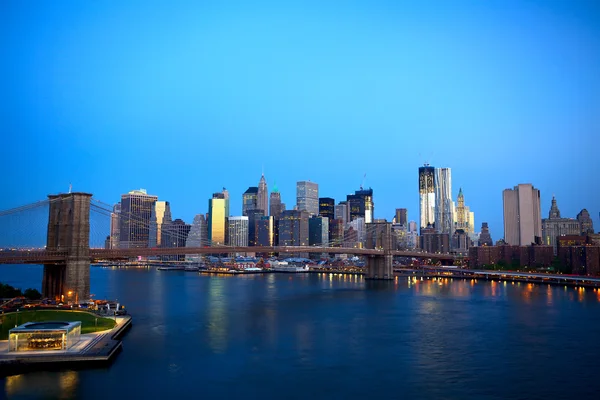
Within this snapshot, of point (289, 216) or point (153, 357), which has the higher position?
point (289, 216)

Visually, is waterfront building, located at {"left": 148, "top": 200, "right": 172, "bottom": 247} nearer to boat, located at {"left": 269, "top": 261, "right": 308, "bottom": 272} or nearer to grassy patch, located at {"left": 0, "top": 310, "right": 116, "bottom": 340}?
boat, located at {"left": 269, "top": 261, "right": 308, "bottom": 272}

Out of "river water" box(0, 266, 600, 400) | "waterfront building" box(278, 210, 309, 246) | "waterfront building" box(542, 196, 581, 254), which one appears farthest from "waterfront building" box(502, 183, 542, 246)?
"river water" box(0, 266, 600, 400)

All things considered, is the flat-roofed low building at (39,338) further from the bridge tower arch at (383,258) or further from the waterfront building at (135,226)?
the waterfront building at (135,226)

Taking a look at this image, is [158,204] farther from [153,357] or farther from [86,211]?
[153,357]

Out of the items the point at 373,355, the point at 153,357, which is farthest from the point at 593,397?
the point at 153,357

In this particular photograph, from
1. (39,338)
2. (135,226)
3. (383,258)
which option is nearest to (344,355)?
(39,338)

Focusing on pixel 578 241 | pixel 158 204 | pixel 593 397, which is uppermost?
pixel 158 204
